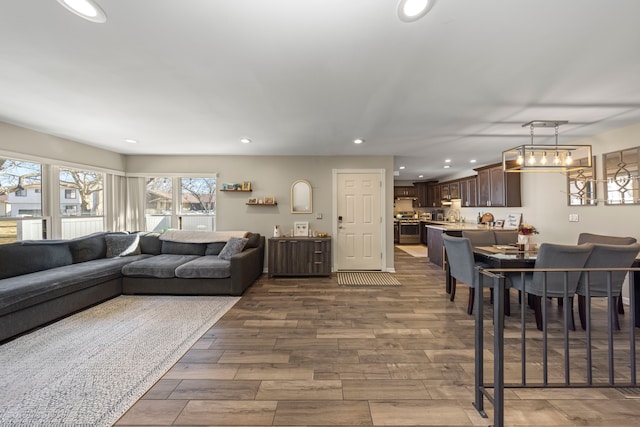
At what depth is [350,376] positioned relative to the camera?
1.97 meters

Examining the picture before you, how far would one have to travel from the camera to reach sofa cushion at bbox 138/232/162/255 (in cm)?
463

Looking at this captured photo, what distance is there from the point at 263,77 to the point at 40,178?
3930 mm

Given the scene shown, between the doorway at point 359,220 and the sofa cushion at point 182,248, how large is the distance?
2509 mm

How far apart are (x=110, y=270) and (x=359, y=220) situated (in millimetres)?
4122

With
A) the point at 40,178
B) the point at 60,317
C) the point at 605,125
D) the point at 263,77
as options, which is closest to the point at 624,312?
the point at 605,125

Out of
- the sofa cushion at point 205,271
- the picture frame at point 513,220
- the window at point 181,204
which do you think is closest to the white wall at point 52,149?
the window at point 181,204

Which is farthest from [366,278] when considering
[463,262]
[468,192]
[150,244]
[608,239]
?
[468,192]

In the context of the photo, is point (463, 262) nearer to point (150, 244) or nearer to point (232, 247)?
point (232, 247)

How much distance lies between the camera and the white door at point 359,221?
528cm

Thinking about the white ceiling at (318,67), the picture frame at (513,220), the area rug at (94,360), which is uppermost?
the white ceiling at (318,67)

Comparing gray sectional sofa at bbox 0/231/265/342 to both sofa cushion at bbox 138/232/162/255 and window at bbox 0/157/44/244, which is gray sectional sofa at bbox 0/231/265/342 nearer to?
sofa cushion at bbox 138/232/162/255

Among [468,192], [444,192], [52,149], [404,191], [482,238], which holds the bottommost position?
[482,238]

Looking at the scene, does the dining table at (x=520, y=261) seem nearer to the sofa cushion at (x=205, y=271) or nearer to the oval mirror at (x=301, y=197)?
the oval mirror at (x=301, y=197)

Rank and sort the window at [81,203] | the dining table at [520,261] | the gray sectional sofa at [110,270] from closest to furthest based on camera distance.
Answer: the gray sectional sofa at [110,270] < the dining table at [520,261] < the window at [81,203]
